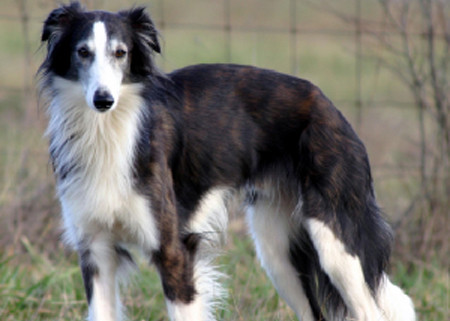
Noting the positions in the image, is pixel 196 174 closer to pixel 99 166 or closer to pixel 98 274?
pixel 99 166

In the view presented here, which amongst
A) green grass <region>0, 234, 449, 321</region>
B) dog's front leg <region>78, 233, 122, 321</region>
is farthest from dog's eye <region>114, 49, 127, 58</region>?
green grass <region>0, 234, 449, 321</region>

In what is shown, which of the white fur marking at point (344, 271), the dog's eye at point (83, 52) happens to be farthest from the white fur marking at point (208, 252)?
the dog's eye at point (83, 52)

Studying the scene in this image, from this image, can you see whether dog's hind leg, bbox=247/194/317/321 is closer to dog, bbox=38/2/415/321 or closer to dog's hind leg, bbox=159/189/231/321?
dog, bbox=38/2/415/321

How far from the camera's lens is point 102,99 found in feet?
11.5

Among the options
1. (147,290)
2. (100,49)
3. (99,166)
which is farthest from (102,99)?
(147,290)

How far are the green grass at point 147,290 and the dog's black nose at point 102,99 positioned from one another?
1387 mm

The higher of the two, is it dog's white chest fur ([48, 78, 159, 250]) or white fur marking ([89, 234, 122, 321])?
dog's white chest fur ([48, 78, 159, 250])

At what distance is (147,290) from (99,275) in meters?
1.31

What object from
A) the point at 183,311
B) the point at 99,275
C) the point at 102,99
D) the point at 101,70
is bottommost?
the point at 183,311

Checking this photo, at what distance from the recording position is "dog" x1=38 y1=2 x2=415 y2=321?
3873 millimetres

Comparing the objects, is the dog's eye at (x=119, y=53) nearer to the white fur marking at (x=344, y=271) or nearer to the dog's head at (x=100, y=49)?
the dog's head at (x=100, y=49)

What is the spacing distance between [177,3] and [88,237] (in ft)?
54.2

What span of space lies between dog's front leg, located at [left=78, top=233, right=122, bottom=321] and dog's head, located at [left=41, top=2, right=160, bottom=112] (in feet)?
2.67

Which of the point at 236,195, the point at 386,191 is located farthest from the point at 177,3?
the point at 236,195
